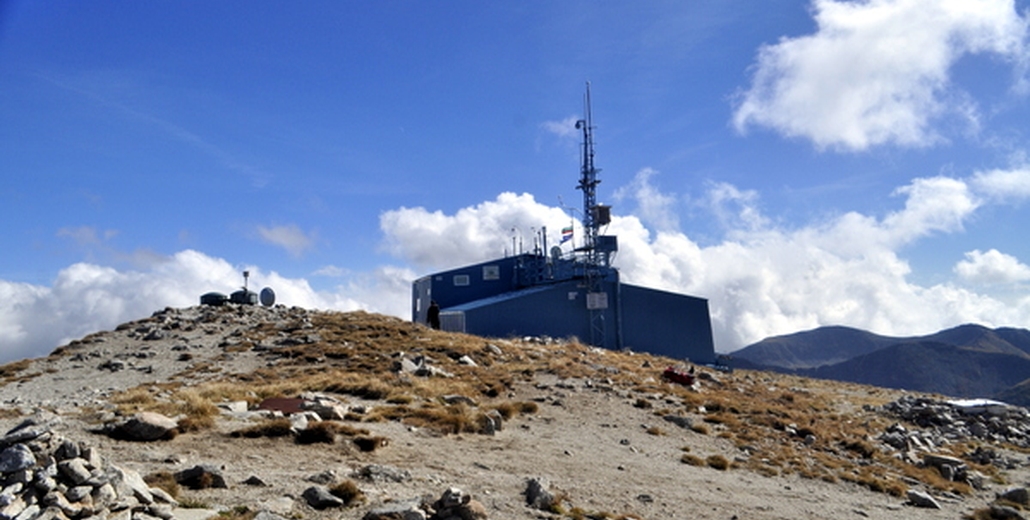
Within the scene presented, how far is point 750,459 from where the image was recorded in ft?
53.7

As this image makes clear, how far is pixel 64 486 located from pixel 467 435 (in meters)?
8.23

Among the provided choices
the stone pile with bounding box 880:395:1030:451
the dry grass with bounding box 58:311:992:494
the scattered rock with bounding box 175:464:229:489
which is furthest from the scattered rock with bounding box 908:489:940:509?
the scattered rock with bounding box 175:464:229:489

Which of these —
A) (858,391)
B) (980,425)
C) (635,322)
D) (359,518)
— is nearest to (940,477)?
(980,425)

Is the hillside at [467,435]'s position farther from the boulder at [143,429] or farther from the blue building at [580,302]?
the blue building at [580,302]

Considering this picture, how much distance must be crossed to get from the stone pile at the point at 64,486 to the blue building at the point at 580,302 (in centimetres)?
3192

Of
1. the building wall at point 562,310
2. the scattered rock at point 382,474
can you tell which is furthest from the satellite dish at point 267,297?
the scattered rock at point 382,474

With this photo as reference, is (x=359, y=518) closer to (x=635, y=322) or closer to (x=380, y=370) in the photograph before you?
(x=380, y=370)

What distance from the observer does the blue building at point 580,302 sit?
1650 inches

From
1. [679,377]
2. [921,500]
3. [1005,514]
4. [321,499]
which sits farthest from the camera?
[679,377]

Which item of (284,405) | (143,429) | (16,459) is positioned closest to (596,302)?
(284,405)

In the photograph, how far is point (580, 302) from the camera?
44.5m

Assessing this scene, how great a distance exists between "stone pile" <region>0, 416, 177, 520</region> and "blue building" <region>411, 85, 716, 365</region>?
3192cm

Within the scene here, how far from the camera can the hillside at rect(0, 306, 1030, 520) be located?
31.9 ft

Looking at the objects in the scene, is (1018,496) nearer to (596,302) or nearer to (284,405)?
(284,405)
